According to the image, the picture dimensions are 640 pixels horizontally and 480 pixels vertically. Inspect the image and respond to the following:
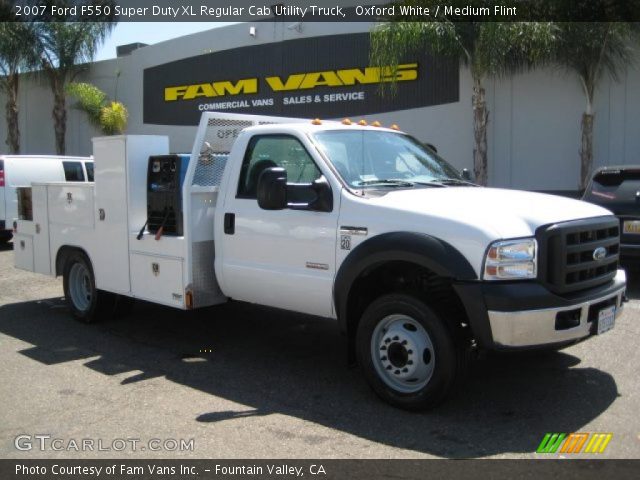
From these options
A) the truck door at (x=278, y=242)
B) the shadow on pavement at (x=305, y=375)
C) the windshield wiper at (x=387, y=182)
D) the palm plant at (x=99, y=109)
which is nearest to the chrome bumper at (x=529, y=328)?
the shadow on pavement at (x=305, y=375)

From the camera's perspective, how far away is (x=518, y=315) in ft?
13.8

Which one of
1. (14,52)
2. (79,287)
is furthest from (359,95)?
(14,52)

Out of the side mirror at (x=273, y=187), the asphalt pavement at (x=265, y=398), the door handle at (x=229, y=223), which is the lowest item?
the asphalt pavement at (x=265, y=398)

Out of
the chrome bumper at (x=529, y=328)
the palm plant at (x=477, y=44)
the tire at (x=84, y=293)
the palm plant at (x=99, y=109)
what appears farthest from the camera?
the palm plant at (x=99, y=109)

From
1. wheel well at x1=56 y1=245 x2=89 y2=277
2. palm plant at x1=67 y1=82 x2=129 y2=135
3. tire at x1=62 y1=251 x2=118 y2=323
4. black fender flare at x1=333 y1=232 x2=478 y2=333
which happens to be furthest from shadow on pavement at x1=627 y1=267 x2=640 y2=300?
palm plant at x1=67 y1=82 x2=129 y2=135

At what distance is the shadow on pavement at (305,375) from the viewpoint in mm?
4480

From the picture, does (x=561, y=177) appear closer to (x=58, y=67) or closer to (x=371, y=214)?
(x=371, y=214)

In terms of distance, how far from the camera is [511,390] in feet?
17.0

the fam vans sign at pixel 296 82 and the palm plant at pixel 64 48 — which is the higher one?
the palm plant at pixel 64 48

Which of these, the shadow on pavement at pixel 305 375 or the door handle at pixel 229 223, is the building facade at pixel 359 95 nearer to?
the shadow on pavement at pixel 305 375

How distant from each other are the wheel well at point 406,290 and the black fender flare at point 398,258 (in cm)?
7

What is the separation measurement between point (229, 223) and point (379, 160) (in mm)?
1388

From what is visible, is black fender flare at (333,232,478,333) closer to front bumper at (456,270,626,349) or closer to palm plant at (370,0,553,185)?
front bumper at (456,270,626,349)

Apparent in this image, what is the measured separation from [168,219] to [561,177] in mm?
12437
